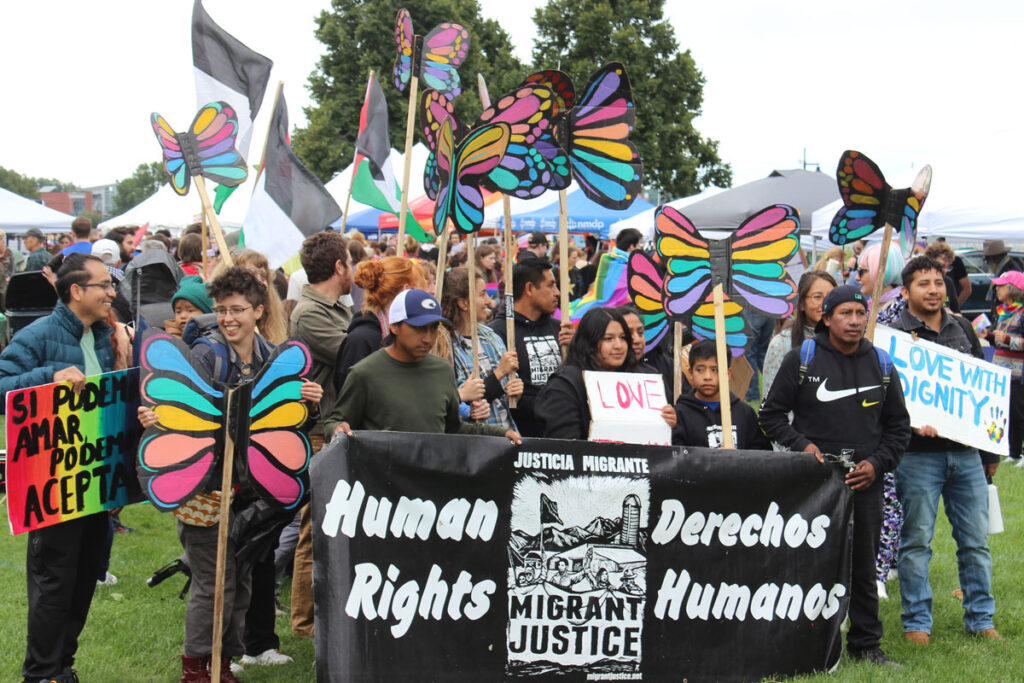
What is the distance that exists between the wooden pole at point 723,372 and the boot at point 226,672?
2.44 meters

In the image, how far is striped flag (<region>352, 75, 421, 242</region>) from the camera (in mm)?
8805

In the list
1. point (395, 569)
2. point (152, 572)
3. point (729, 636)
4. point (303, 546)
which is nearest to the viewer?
point (395, 569)

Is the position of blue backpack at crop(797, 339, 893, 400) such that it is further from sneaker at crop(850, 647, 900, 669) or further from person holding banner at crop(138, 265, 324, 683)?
person holding banner at crop(138, 265, 324, 683)

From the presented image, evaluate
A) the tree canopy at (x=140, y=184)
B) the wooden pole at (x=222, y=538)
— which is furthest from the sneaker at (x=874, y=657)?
the tree canopy at (x=140, y=184)

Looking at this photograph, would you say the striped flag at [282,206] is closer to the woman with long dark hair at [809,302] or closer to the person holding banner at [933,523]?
the woman with long dark hair at [809,302]

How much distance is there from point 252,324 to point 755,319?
29.6ft

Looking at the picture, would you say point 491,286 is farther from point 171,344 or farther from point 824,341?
point 171,344

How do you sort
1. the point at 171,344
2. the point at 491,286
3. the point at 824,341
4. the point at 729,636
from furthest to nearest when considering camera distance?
the point at 491,286 → the point at 824,341 → the point at 729,636 → the point at 171,344

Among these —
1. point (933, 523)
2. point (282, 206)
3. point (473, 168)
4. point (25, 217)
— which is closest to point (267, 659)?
point (473, 168)

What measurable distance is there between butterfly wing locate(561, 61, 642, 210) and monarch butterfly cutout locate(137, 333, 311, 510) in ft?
6.67

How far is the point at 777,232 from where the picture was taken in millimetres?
5062

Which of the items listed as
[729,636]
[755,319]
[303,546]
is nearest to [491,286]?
[755,319]

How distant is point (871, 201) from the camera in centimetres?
549

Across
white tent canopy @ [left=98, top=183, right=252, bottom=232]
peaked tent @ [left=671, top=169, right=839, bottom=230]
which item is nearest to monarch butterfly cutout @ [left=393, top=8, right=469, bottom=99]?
peaked tent @ [left=671, top=169, right=839, bottom=230]
